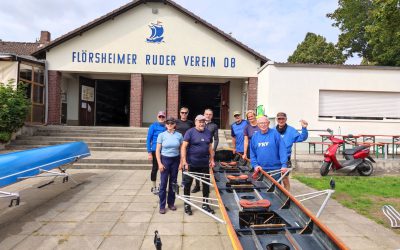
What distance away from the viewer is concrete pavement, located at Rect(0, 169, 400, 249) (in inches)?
173

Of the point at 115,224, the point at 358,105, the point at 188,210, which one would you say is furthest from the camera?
the point at 358,105

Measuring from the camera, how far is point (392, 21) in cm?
986

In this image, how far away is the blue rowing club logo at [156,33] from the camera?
16.4 metres

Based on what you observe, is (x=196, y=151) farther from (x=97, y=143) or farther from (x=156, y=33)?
(x=156, y=33)

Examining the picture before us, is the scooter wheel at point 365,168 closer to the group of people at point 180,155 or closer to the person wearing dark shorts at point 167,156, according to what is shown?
the group of people at point 180,155

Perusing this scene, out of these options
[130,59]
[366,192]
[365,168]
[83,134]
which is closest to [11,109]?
[83,134]

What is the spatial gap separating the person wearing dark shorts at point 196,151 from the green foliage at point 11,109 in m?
9.73

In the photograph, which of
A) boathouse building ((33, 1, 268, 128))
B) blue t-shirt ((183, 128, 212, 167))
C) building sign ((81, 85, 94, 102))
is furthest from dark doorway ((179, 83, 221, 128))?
blue t-shirt ((183, 128, 212, 167))

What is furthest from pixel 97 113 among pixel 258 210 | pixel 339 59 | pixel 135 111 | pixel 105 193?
pixel 339 59

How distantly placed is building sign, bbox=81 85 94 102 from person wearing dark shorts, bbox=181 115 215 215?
14344mm

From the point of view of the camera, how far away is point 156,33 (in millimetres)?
16500

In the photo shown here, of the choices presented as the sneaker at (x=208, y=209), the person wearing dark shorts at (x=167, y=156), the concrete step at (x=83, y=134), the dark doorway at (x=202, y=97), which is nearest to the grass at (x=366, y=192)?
the sneaker at (x=208, y=209)

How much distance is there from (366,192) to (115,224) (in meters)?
5.76

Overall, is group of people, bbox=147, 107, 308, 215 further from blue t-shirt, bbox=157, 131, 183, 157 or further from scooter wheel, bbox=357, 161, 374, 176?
scooter wheel, bbox=357, 161, 374, 176
